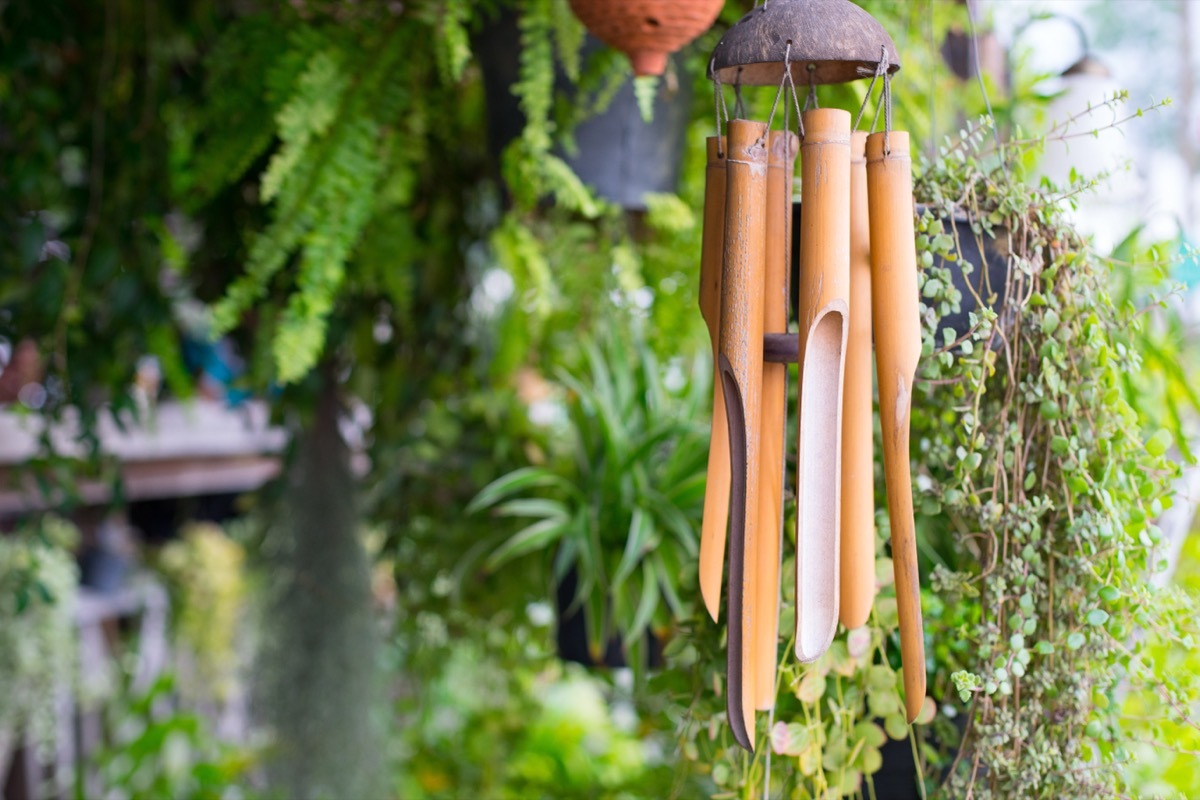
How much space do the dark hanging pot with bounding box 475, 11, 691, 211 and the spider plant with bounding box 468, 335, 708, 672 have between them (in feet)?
0.83

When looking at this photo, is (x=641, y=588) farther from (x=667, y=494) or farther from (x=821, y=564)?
(x=821, y=564)

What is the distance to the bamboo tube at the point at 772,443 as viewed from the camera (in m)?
0.64

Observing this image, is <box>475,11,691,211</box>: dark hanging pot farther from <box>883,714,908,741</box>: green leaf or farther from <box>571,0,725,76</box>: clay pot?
<box>883,714,908,741</box>: green leaf

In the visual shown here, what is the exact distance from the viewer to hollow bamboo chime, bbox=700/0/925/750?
59cm

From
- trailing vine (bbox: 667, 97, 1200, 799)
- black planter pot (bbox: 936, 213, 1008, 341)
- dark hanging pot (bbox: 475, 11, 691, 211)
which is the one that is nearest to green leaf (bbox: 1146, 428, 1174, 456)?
trailing vine (bbox: 667, 97, 1200, 799)

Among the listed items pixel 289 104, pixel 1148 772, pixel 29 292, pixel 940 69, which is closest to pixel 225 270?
pixel 29 292

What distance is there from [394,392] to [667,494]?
1.90 feet

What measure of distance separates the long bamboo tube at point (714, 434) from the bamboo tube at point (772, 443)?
0.11ft

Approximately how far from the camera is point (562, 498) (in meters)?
1.26

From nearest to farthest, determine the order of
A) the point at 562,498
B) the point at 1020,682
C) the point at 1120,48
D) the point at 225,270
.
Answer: the point at 1020,682 < the point at 562,498 < the point at 225,270 < the point at 1120,48

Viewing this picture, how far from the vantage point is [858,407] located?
0.63 meters

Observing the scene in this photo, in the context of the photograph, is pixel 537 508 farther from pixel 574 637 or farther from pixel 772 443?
pixel 772 443

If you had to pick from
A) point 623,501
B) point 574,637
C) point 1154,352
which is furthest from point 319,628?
point 1154,352

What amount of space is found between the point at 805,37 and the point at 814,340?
19cm
